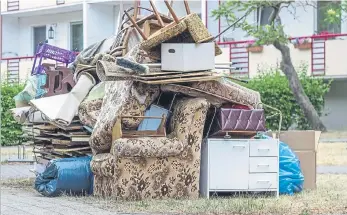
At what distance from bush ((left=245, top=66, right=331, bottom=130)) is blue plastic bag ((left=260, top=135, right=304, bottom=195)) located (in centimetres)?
1440

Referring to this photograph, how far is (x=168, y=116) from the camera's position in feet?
36.6

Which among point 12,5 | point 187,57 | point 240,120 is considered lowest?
point 240,120

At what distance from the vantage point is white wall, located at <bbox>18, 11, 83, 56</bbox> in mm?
36125

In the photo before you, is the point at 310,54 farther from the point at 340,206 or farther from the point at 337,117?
the point at 340,206

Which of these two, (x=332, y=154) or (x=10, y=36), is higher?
(x=10, y=36)

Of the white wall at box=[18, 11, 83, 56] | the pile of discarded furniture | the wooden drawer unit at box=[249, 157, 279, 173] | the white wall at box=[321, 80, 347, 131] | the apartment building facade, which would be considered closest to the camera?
the pile of discarded furniture

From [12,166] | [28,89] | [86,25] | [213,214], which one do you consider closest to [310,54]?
[86,25]

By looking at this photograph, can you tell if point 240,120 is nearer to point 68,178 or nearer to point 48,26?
point 68,178

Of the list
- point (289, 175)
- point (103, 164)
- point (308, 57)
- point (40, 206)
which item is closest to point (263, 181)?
point (289, 175)

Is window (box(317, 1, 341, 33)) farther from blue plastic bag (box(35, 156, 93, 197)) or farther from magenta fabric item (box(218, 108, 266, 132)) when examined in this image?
blue plastic bag (box(35, 156, 93, 197))

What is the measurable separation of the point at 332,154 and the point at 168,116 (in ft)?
31.6

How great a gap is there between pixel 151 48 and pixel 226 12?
13.4m

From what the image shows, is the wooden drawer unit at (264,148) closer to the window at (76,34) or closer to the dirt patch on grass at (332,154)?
the dirt patch on grass at (332,154)

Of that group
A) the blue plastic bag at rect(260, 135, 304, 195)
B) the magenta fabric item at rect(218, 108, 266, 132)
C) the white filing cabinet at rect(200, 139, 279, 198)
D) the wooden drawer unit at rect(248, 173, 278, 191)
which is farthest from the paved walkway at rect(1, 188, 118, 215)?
the blue plastic bag at rect(260, 135, 304, 195)
